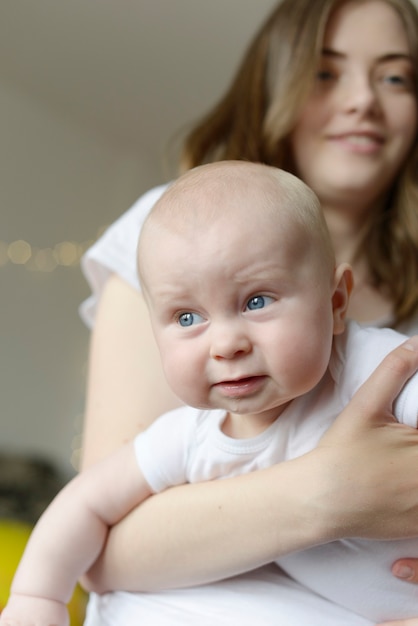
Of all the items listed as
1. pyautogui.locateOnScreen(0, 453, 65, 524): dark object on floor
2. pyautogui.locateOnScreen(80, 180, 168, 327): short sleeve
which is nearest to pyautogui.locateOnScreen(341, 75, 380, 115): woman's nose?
pyautogui.locateOnScreen(80, 180, 168, 327): short sleeve

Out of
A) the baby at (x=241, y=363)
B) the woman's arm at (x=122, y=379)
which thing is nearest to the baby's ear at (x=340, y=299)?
the baby at (x=241, y=363)

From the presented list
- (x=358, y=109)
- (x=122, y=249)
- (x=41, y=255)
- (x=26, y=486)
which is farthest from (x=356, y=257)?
(x=41, y=255)

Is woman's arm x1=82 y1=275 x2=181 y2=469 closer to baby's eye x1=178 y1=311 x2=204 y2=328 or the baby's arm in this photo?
the baby's arm

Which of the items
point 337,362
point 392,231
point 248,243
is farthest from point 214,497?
point 392,231

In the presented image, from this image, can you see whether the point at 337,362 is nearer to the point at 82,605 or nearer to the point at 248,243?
the point at 248,243

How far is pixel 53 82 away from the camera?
394 cm

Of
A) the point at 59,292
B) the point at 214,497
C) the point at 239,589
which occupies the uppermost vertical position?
the point at 214,497

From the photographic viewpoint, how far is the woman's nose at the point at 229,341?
2.41ft

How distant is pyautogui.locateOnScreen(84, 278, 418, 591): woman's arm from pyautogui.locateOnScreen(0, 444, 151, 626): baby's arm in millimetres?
30

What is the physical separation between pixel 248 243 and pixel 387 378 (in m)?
0.21

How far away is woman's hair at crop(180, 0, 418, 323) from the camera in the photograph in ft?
4.58

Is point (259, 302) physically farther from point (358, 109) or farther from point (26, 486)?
point (26, 486)

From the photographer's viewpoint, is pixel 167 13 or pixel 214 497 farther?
pixel 167 13

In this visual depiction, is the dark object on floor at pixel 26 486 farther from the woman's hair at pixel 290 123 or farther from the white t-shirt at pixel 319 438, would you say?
the white t-shirt at pixel 319 438
